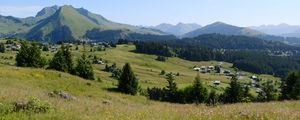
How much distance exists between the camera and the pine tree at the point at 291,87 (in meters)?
81.2

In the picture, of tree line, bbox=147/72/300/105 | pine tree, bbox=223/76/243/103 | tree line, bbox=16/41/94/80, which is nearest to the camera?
tree line, bbox=147/72/300/105

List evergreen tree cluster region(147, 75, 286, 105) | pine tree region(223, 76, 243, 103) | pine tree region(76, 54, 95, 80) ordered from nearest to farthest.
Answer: pine tree region(76, 54, 95, 80) → pine tree region(223, 76, 243, 103) → evergreen tree cluster region(147, 75, 286, 105)

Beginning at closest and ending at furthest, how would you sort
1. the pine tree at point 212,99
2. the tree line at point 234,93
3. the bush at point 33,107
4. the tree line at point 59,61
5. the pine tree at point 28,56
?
the bush at point 33,107 → the pine tree at point 212,99 → the tree line at point 234,93 → the tree line at point 59,61 → the pine tree at point 28,56

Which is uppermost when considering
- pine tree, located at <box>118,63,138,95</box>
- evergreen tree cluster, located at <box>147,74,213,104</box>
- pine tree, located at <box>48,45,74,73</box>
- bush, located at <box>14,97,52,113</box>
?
bush, located at <box>14,97,52,113</box>

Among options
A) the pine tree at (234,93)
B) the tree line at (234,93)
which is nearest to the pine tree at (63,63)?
the tree line at (234,93)

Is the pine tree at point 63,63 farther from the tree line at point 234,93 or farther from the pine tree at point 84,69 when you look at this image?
the tree line at point 234,93

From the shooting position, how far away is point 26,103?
13.5 metres

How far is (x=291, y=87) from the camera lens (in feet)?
276

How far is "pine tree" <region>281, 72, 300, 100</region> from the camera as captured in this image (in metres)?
81.2

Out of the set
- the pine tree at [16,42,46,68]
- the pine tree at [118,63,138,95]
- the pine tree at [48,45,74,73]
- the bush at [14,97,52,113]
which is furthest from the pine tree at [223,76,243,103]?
the bush at [14,97,52,113]

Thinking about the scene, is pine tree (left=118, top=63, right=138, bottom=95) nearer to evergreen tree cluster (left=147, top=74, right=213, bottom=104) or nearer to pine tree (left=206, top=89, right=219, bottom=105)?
evergreen tree cluster (left=147, top=74, right=213, bottom=104)

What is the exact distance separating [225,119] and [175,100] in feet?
311

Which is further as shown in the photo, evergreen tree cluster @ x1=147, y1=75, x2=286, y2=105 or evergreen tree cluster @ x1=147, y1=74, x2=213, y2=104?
evergreen tree cluster @ x1=147, y1=74, x2=213, y2=104

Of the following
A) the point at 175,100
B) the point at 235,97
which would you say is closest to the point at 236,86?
the point at 235,97
